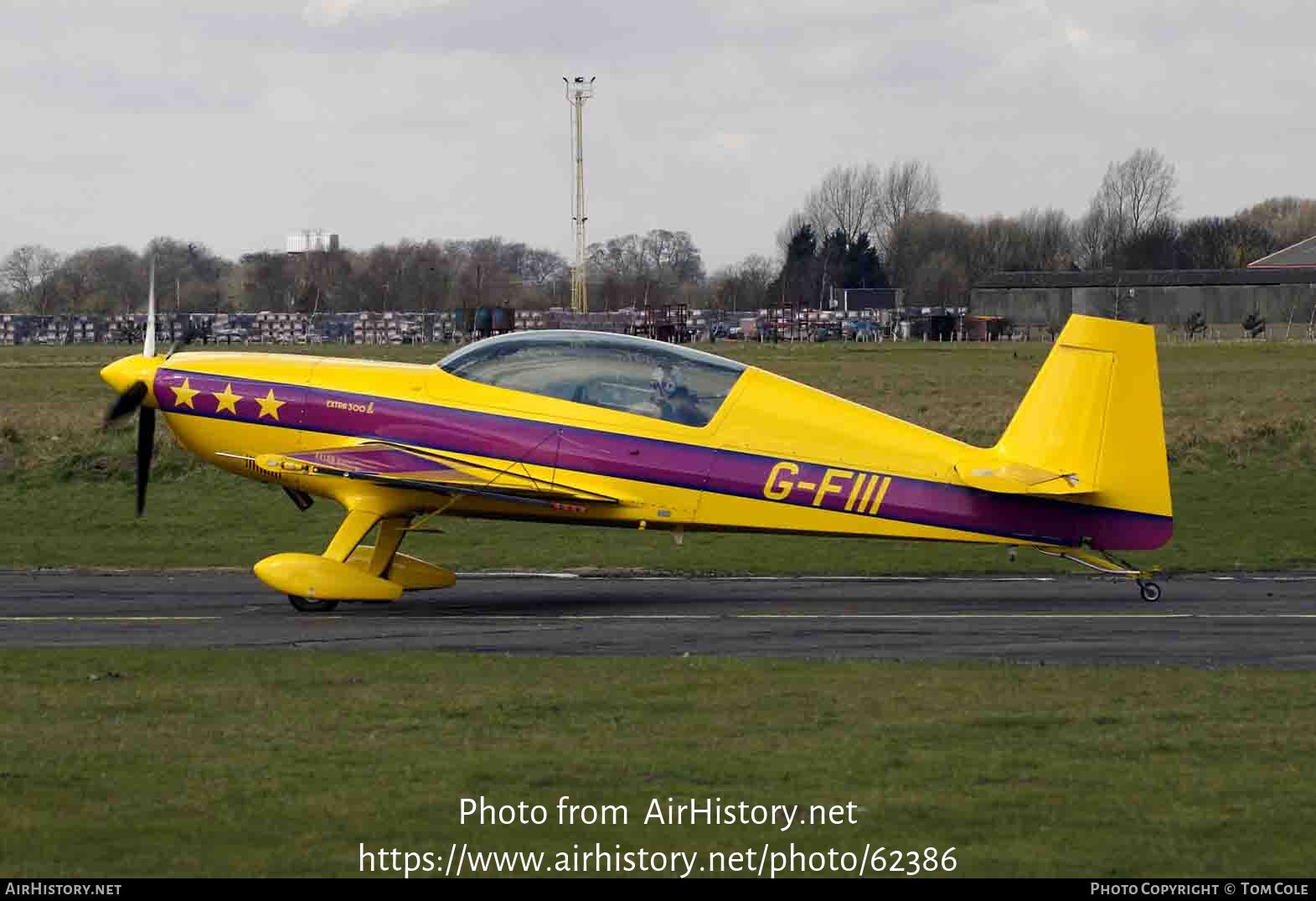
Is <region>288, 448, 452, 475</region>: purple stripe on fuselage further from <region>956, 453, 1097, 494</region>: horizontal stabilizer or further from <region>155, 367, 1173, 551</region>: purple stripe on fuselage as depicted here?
Answer: <region>956, 453, 1097, 494</region>: horizontal stabilizer

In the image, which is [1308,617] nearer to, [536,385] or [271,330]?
[536,385]

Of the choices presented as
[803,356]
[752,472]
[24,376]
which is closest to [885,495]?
[752,472]

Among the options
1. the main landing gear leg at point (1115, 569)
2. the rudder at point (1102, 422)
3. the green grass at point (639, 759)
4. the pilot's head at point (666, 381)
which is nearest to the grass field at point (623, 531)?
the main landing gear leg at point (1115, 569)

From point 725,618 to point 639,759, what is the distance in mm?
6283

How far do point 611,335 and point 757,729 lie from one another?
285 inches

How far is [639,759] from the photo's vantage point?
8.43m

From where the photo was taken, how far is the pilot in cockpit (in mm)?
15352

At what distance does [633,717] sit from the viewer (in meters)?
9.59

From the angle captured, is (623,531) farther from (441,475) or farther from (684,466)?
(441,475)

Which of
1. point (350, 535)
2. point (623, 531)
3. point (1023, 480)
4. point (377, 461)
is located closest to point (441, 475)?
point (377, 461)

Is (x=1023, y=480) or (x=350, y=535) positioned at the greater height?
(x=1023, y=480)

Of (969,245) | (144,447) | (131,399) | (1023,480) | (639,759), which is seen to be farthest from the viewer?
(969,245)

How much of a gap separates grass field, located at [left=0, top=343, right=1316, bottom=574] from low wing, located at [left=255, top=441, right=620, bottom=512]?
3.73 metres
